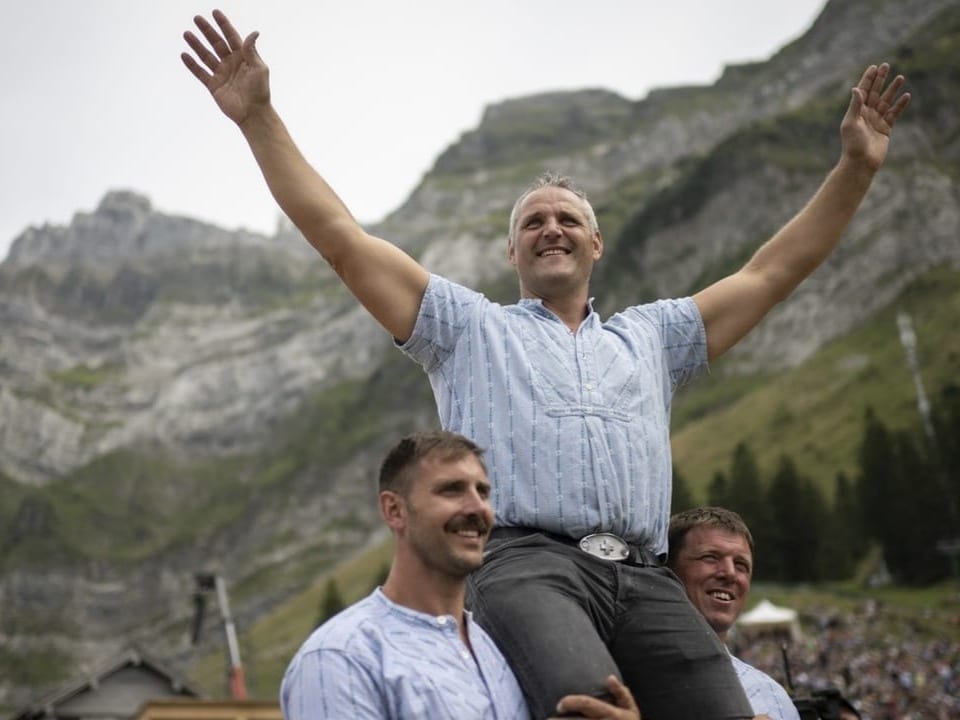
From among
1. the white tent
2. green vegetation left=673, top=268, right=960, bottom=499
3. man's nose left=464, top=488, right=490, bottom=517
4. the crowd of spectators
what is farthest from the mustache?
green vegetation left=673, top=268, right=960, bottom=499

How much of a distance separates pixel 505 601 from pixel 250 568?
197 metres

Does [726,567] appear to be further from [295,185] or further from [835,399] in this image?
[835,399]

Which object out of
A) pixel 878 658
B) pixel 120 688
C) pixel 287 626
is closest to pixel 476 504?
pixel 120 688

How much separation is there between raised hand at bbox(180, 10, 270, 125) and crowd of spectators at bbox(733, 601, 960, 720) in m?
15.5

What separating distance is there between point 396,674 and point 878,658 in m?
39.8

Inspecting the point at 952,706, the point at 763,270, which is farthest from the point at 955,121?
the point at 763,270

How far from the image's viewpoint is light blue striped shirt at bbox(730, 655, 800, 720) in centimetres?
529

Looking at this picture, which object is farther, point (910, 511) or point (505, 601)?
point (910, 511)

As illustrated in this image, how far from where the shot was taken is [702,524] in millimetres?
5555

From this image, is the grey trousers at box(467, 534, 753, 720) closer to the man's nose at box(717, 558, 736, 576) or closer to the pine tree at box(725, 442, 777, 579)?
the man's nose at box(717, 558, 736, 576)

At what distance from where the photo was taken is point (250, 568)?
639 ft

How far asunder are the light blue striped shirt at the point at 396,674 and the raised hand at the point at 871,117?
113 inches

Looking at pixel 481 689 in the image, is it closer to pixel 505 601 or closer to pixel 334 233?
pixel 505 601

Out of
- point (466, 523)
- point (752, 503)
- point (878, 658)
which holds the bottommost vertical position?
point (878, 658)
